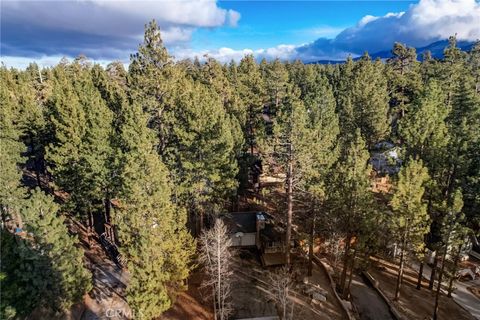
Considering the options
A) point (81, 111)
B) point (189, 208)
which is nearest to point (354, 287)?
point (189, 208)

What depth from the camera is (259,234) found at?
2680 cm

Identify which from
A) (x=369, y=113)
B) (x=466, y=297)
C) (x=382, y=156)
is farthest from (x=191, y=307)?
(x=382, y=156)

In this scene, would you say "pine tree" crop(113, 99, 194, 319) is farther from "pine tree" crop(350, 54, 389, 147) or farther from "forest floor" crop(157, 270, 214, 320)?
"pine tree" crop(350, 54, 389, 147)

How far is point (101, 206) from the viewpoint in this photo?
2633cm

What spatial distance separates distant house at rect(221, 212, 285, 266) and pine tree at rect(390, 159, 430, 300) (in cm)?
893

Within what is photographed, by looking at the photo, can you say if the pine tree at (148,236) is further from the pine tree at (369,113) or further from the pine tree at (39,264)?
the pine tree at (369,113)

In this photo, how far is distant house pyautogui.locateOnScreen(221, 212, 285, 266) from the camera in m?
25.7

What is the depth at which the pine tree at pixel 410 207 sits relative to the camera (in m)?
19.2

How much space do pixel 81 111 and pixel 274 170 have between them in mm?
16216

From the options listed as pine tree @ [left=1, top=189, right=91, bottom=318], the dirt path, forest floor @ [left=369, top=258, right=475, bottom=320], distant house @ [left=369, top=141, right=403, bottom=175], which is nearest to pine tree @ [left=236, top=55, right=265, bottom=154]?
distant house @ [left=369, top=141, right=403, bottom=175]

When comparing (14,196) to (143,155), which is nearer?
(143,155)

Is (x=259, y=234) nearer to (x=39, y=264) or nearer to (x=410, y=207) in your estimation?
(x=410, y=207)

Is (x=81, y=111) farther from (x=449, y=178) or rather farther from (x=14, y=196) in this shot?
(x=449, y=178)

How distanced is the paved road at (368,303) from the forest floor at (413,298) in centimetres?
93
